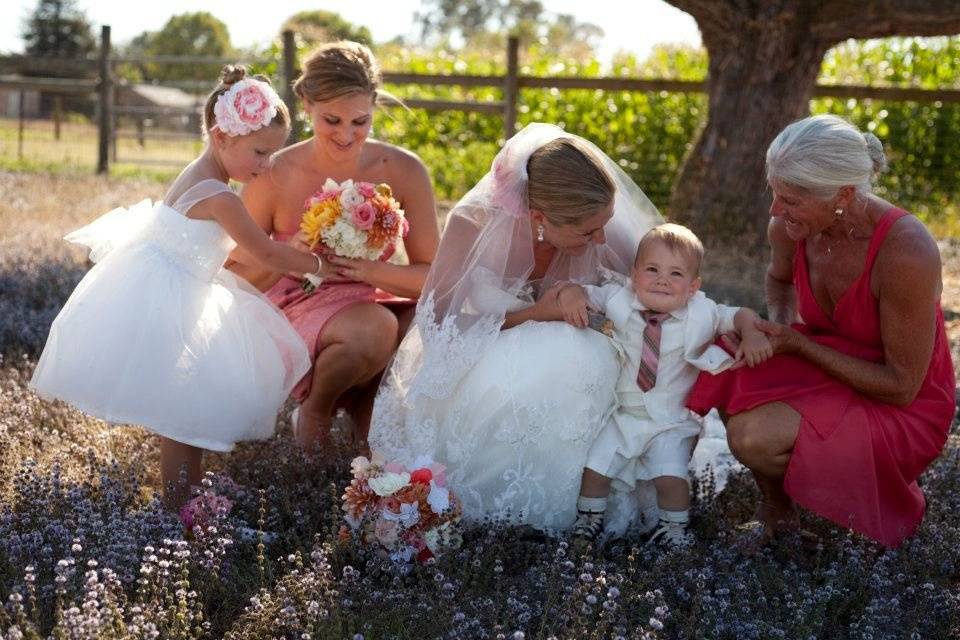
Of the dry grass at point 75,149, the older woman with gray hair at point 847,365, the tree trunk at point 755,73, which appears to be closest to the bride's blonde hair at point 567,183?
the older woman with gray hair at point 847,365

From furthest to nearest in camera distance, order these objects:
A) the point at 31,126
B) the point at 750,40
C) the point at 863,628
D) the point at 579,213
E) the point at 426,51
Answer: the point at 31,126 < the point at 426,51 < the point at 750,40 < the point at 579,213 < the point at 863,628

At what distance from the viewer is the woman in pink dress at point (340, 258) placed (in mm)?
4121

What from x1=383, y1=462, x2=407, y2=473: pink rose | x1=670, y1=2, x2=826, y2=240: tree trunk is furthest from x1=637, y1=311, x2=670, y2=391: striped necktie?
x1=670, y1=2, x2=826, y2=240: tree trunk

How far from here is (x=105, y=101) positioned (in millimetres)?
16172

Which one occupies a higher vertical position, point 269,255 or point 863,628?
point 269,255

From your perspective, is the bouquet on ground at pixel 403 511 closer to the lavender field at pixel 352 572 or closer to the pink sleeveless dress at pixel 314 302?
the lavender field at pixel 352 572

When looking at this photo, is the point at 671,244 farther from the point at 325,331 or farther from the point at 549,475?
the point at 325,331

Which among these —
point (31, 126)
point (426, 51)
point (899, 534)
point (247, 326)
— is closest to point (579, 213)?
point (247, 326)

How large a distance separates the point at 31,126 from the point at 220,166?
21.6m

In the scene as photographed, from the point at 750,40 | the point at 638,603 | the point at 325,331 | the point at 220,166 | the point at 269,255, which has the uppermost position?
the point at 750,40

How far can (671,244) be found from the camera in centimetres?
366

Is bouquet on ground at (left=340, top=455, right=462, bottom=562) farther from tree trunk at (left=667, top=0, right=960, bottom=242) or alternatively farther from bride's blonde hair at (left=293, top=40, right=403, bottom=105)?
tree trunk at (left=667, top=0, right=960, bottom=242)

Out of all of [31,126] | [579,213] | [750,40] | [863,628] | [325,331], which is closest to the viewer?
[863,628]

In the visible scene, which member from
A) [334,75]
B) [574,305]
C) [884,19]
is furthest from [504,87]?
[574,305]
